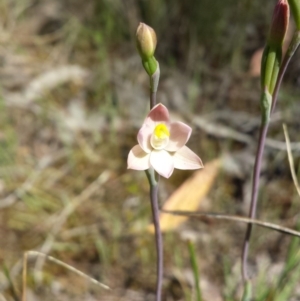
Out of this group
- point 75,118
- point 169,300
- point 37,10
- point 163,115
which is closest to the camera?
point 163,115

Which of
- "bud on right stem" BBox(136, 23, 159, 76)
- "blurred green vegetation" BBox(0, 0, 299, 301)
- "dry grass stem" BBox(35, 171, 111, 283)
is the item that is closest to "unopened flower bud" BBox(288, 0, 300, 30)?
"bud on right stem" BBox(136, 23, 159, 76)

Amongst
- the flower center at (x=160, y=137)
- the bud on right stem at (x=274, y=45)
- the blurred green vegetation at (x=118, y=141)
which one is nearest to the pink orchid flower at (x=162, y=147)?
the flower center at (x=160, y=137)

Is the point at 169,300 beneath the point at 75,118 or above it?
beneath

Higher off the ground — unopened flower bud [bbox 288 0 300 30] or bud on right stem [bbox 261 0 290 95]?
unopened flower bud [bbox 288 0 300 30]

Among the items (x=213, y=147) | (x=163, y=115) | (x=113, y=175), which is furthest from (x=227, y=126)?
(x=163, y=115)

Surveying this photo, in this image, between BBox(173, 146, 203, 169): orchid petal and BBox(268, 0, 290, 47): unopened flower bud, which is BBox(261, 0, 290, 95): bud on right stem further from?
BBox(173, 146, 203, 169): orchid petal

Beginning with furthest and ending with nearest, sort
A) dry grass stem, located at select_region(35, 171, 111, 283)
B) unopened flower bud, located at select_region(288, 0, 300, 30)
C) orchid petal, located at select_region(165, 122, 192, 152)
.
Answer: dry grass stem, located at select_region(35, 171, 111, 283)
orchid petal, located at select_region(165, 122, 192, 152)
unopened flower bud, located at select_region(288, 0, 300, 30)

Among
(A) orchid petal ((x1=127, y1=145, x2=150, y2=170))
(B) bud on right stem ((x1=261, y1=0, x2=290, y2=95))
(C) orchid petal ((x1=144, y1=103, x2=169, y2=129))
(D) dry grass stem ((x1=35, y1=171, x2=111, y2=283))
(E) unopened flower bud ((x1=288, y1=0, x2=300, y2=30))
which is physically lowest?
(D) dry grass stem ((x1=35, y1=171, x2=111, y2=283))

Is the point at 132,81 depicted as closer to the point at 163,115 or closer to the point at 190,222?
the point at 190,222
